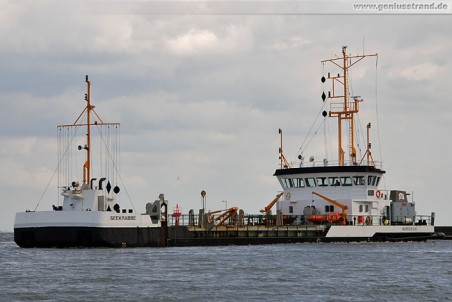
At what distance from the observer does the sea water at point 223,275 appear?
3472 centimetres

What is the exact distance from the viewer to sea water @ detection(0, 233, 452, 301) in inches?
1367

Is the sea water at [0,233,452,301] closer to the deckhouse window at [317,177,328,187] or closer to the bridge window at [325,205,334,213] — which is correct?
the bridge window at [325,205,334,213]

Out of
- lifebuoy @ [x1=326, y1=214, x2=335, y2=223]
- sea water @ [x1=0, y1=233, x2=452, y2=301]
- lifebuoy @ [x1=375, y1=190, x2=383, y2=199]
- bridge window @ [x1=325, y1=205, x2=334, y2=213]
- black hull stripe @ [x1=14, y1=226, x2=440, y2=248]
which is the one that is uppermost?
lifebuoy @ [x1=375, y1=190, x2=383, y2=199]

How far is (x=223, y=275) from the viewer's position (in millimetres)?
40938

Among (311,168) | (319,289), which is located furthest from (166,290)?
(311,168)

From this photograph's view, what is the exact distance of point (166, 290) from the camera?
35656 mm

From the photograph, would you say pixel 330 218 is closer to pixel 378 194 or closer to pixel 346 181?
pixel 346 181

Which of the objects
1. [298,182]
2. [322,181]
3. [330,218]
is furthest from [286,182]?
[330,218]

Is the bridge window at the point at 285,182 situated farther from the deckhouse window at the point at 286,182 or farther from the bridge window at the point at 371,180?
the bridge window at the point at 371,180

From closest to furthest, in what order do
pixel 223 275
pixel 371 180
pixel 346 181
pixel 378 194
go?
pixel 223 275, pixel 346 181, pixel 371 180, pixel 378 194

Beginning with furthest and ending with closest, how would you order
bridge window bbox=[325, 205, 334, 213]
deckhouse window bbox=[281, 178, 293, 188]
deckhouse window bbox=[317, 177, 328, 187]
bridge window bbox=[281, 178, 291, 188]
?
bridge window bbox=[281, 178, 291, 188], deckhouse window bbox=[281, 178, 293, 188], deckhouse window bbox=[317, 177, 328, 187], bridge window bbox=[325, 205, 334, 213]

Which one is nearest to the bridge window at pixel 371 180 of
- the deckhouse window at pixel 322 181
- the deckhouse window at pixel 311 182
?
the deckhouse window at pixel 322 181

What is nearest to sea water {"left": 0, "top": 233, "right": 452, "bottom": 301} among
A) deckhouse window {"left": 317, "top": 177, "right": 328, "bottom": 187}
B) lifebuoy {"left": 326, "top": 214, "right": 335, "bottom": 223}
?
lifebuoy {"left": 326, "top": 214, "right": 335, "bottom": 223}

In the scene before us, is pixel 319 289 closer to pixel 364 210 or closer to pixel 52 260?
pixel 52 260
